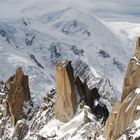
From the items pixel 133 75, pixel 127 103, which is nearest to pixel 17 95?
pixel 133 75

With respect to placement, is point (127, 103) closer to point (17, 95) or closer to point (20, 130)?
point (20, 130)

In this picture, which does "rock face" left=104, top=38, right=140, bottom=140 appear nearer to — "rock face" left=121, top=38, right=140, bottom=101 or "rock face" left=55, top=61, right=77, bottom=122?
"rock face" left=121, top=38, right=140, bottom=101

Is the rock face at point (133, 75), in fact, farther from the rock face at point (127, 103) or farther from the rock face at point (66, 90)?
the rock face at point (66, 90)

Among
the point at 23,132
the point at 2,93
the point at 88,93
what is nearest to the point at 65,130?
the point at 88,93

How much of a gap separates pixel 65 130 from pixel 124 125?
22406 mm

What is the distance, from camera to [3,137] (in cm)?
11600

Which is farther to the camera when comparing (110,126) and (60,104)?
(60,104)

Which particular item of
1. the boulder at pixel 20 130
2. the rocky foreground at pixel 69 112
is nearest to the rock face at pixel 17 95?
the rocky foreground at pixel 69 112

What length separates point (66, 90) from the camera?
3831 inches

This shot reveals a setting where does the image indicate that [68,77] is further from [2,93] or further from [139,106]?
[2,93]

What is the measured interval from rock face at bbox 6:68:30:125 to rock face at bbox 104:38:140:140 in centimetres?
3997

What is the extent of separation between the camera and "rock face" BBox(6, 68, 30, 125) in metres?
114

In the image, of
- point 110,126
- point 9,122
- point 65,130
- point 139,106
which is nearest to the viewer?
point 139,106

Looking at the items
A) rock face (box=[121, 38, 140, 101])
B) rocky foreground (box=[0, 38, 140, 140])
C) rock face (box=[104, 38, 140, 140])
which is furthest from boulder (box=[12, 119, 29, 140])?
rock face (box=[121, 38, 140, 101])
